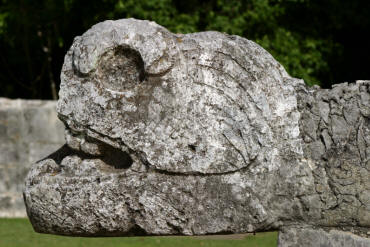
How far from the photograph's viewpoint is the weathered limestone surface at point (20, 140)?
25.7ft

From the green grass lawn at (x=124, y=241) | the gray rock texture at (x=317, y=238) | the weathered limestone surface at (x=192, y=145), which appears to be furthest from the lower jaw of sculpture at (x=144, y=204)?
the green grass lawn at (x=124, y=241)

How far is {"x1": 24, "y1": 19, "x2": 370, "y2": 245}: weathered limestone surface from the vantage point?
10.9 ft

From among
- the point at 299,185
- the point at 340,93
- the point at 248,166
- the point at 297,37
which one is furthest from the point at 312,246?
the point at 297,37

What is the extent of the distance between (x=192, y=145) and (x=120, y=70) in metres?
0.53

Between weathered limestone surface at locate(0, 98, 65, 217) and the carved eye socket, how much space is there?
455 centimetres

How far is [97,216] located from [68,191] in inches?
7.4

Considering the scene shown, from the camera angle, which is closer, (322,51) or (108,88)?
(108,88)

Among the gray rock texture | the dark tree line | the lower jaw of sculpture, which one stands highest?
the dark tree line

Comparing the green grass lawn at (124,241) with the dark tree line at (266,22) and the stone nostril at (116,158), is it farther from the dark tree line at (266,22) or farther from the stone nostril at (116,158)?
the stone nostril at (116,158)

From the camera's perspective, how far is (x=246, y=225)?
3361mm

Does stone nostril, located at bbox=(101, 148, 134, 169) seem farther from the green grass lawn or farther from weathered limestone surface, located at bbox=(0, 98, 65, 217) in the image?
weathered limestone surface, located at bbox=(0, 98, 65, 217)

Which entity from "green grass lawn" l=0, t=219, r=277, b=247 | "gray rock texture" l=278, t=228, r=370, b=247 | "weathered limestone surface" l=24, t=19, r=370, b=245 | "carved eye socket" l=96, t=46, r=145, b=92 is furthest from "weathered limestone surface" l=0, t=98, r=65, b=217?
"gray rock texture" l=278, t=228, r=370, b=247

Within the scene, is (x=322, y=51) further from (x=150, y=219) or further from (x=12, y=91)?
(x=150, y=219)

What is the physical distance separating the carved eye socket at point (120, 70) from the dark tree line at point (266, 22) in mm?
5131
